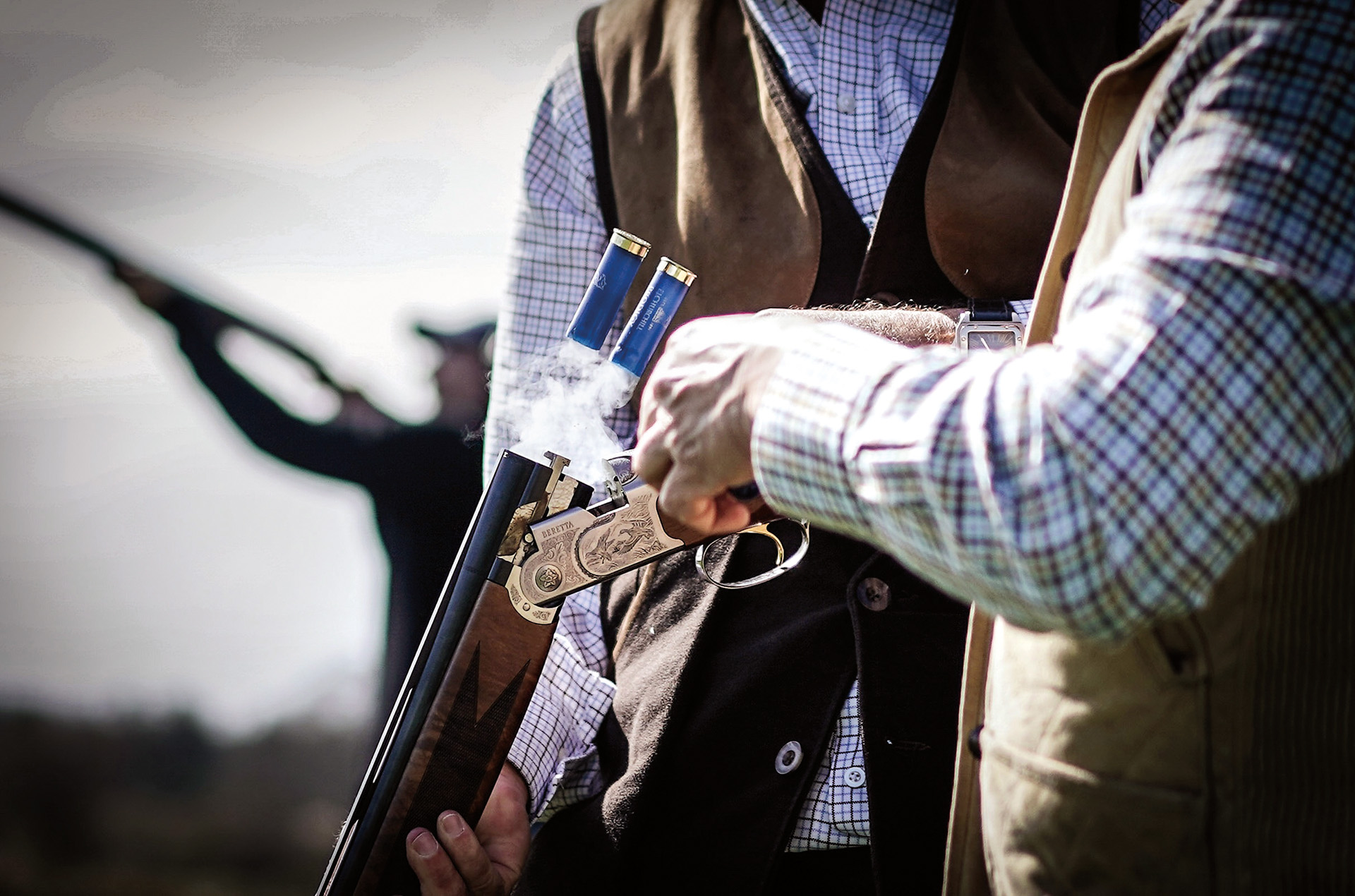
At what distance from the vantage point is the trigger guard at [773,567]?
1391 mm

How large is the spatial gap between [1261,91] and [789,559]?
951 millimetres

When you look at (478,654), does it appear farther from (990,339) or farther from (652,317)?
(990,339)

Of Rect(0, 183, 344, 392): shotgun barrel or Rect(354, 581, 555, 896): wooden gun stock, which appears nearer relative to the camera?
Rect(354, 581, 555, 896): wooden gun stock

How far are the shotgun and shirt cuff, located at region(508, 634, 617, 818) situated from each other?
16 cm

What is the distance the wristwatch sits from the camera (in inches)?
49.5

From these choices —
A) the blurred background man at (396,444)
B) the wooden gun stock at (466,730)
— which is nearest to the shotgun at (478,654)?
the wooden gun stock at (466,730)

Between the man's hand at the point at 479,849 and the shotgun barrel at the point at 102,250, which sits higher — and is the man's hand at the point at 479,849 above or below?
below

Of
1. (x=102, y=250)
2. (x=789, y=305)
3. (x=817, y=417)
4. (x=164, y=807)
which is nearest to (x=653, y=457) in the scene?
(x=817, y=417)

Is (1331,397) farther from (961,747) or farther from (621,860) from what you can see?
(621,860)

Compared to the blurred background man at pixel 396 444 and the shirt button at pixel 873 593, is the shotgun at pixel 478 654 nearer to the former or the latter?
the shirt button at pixel 873 593

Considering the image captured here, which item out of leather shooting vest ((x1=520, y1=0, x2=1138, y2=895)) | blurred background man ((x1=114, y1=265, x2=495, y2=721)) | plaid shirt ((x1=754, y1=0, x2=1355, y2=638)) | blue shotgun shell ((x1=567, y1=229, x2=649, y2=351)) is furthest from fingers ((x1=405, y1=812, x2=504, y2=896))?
blurred background man ((x1=114, y1=265, x2=495, y2=721))

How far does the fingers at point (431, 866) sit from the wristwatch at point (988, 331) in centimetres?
129

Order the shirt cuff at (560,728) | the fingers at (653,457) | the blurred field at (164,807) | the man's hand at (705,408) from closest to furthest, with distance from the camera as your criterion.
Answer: the man's hand at (705,408), the fingers at (653,457), the shirt cuff at (560,728), the blurred field at (164,807)

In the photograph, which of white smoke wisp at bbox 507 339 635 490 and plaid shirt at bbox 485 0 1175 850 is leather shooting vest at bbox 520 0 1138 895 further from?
white smoke wisp at bbox 507 339 635 490
